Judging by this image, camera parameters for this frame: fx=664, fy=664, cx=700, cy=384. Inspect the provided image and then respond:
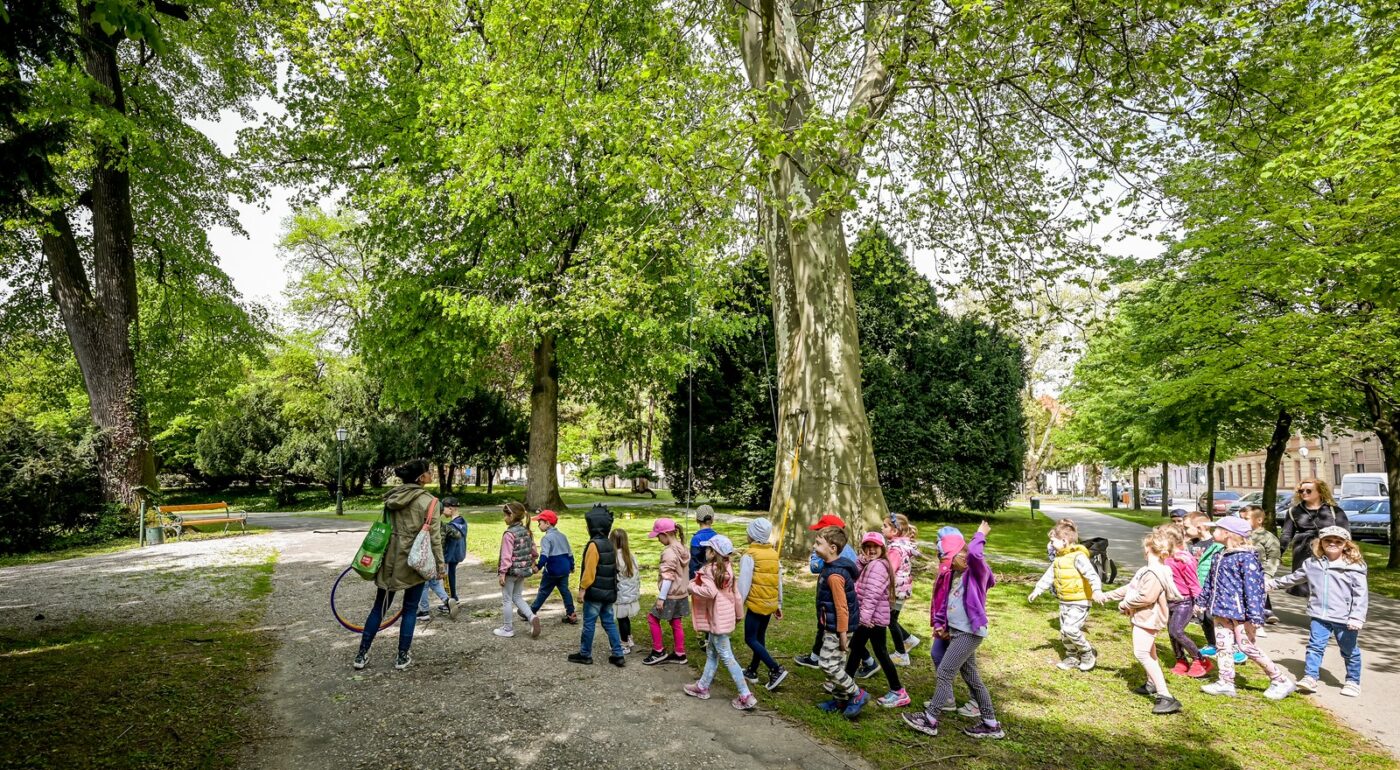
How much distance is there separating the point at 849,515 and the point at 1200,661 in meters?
4.51

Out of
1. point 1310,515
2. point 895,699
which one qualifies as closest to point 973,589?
point 895,699

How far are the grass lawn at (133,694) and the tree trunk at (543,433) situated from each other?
43.0 ft

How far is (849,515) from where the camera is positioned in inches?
400

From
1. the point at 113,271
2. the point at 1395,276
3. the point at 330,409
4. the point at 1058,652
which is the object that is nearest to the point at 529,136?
the point at 113,271

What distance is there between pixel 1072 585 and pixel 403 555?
6324 mm

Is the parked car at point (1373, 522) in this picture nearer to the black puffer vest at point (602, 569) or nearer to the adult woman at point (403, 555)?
the black puffer vest at point (602, 569)

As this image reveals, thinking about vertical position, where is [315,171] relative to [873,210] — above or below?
above

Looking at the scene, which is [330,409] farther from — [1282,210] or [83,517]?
[1282,210]

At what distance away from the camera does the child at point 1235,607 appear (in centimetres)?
613

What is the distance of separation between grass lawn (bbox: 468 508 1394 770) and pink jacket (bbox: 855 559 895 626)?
0.78 meters

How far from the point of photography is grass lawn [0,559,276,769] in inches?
170

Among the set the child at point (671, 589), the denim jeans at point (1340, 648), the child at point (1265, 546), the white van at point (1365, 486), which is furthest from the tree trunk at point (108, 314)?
the white van at point (1365, 486)

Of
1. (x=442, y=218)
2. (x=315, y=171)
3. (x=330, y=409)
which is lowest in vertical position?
(x=330, y=409)

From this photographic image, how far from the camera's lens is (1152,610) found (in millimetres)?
5723
